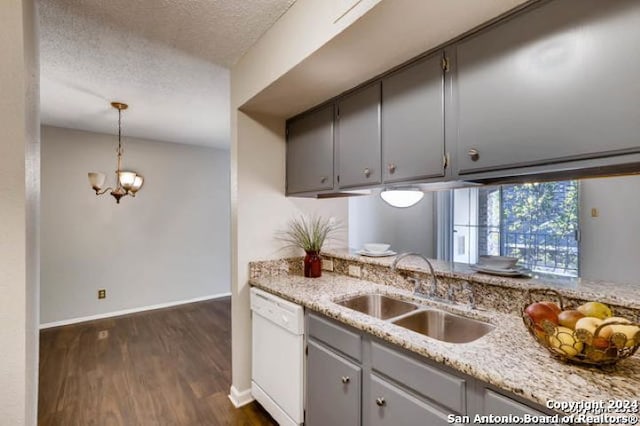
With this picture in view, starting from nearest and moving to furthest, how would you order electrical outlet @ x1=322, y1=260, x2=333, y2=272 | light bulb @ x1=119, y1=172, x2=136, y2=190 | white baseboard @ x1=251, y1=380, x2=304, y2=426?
1. white baseboard @ x1=251, y1=380, x2=304, y2=426
2. electrical outlet @ x1=322, y1=260, x2=333, y2=272
3. light bulb @ x1=119, y1=172, x2=136, y2=190

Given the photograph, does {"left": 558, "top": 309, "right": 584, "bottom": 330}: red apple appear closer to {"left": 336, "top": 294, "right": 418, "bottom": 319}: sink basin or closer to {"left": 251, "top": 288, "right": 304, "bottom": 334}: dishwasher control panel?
{"left": 336, "top": 294, "right": 418, "bottom": 319}: sink basin

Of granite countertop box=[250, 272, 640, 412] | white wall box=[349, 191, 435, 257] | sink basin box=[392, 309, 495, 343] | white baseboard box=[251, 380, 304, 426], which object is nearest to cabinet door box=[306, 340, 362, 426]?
white baseboard box=[251, 380, 304, 426]

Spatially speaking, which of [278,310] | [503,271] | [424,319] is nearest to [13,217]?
[278,310]

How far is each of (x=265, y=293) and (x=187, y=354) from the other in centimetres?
159

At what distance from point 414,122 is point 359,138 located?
1.36ft

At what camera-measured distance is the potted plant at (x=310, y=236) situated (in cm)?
228

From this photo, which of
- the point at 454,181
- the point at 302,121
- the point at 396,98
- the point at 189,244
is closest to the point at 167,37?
the point at 302,121

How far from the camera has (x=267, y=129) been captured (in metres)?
2.44

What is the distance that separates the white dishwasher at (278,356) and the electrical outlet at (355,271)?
64cm

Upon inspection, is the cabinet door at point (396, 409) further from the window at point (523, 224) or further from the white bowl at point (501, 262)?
the window at point (523, 224)

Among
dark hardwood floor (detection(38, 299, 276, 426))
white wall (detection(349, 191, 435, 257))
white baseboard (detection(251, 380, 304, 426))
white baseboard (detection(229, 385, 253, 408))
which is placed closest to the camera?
white baseboard (detection(251, 380, 304, 426))

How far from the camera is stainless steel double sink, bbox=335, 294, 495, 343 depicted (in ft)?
4.76

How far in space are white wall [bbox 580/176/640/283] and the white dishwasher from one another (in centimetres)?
241

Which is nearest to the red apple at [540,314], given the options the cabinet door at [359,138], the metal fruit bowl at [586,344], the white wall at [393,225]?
the metal fruit bowl at [586,344]
